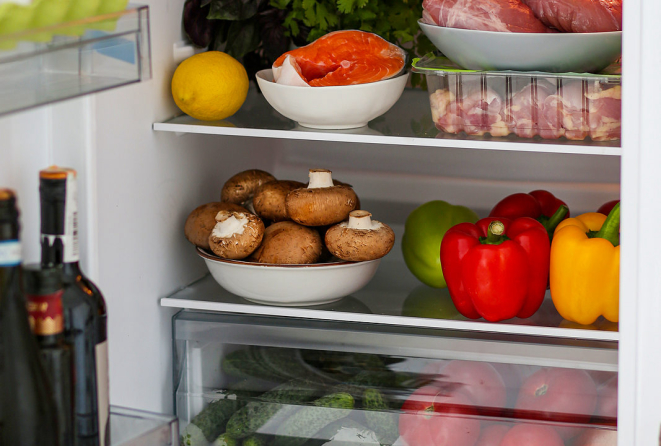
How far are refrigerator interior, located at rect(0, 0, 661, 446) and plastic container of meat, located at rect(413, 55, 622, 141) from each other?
0.07 m

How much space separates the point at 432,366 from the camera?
4.23 ft

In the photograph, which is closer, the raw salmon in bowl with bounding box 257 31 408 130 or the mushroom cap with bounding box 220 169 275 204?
the raw salmon in bowl with bounding box 257 31 408 130

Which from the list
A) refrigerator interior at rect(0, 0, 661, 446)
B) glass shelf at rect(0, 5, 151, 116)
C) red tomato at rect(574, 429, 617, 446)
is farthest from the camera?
red tomato at rect(574, 429, 617, 446)

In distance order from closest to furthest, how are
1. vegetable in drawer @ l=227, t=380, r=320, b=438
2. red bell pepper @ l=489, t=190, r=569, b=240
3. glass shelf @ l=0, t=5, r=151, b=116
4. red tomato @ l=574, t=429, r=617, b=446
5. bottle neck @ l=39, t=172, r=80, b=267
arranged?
1. glass shelf @ l=0, t=5, r=151, b=116
2. bottle neck @ l=39, t=172, r=80, b=267
3. red tomato @ l=574, t=429, r=617, b=446
4. vegetable in drawer @ l=227, t=380, r=320, b=438
5. red bell pepper @ l=489, t=190, r=569, b=240

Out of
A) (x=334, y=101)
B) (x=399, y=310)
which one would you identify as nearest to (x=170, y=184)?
(x=334, y=101)

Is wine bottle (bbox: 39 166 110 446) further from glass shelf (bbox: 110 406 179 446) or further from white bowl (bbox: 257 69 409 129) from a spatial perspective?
white bowl (bbox: 257 69 409 129)

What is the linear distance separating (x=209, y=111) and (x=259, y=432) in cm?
60

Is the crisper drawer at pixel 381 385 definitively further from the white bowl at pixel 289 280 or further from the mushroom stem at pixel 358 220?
the mushroom stem at pixel 358 220

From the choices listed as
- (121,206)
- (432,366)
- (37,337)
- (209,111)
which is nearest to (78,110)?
(121,206)

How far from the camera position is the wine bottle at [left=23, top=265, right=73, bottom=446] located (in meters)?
0.73

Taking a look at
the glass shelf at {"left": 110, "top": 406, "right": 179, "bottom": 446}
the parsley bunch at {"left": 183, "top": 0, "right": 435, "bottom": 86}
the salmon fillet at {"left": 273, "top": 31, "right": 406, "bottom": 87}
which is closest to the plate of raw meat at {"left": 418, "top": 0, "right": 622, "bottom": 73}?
the salmon fillet at {"left": 273, "top": 31, "right": 406, "bottom": 87}

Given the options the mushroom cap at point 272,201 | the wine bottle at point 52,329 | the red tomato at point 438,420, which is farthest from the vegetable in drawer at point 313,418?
the wine bottle at point 52,329

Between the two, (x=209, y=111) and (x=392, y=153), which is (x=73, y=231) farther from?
(x=392, y=153)

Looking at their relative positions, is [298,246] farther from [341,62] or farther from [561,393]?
[561,393]
